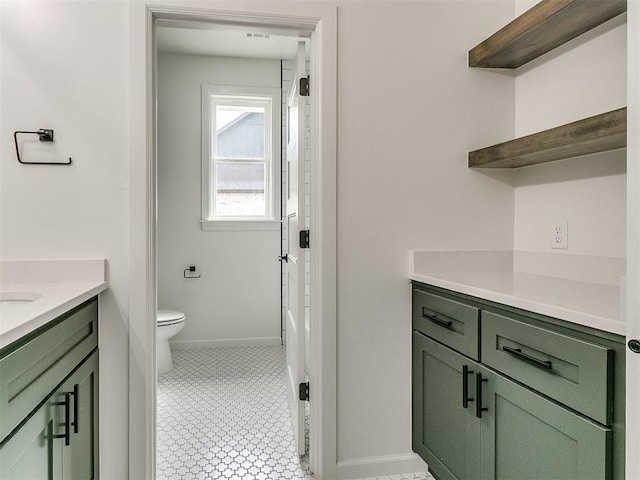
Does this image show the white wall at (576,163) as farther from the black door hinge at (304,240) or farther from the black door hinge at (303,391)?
the black door hinge at (303,391)

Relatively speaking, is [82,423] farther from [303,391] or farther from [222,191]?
[222,191]

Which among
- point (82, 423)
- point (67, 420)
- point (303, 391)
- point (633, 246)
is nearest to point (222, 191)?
point (303, 391)

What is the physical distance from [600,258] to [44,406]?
1.84 m

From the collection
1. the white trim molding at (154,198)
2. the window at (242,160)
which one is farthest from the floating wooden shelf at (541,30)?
the window at (242,160)

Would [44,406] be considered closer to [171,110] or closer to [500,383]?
[500,383]

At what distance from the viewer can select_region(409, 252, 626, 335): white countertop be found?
104cm

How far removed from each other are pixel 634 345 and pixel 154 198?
162cm

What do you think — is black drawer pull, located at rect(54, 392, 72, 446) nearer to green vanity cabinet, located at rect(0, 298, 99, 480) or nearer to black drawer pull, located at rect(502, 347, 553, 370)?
green vanity cabinet, located at rect(0, 298, 99, 480)

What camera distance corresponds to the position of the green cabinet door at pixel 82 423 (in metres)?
1.34

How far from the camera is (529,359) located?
1.21m

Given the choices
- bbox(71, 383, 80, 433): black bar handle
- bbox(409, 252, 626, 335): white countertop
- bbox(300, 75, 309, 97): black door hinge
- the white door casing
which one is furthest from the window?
the white door casing

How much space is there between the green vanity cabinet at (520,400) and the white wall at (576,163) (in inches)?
22.3

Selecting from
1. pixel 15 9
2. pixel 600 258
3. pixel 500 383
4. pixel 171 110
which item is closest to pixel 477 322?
pixel 500 383

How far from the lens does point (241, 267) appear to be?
3.82 meters
